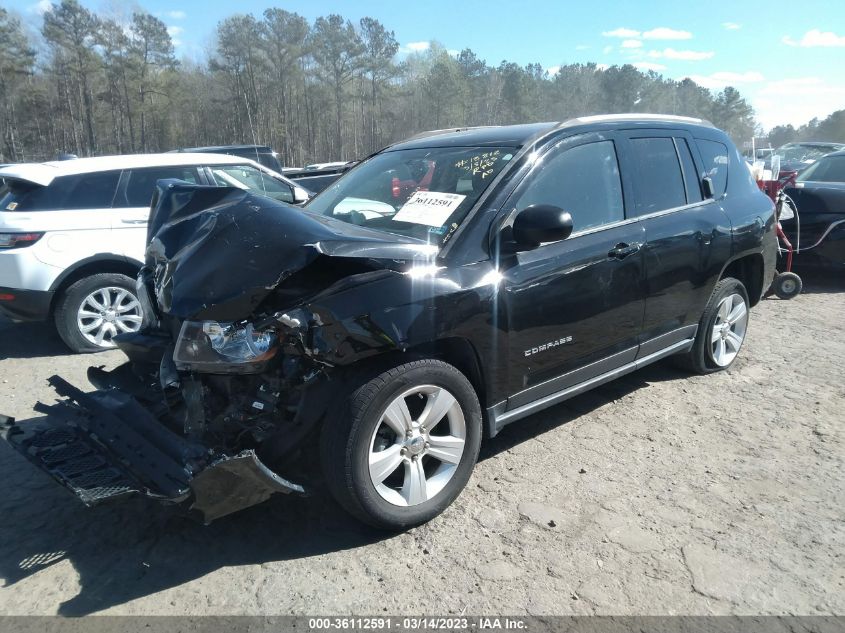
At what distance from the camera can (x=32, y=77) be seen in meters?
41.9

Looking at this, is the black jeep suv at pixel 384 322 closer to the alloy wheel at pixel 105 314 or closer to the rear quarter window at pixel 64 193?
the alloy wheel at pixel 105 314

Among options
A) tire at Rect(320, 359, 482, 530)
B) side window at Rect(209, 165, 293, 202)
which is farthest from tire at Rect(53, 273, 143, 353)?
tire at Rect(320, 359, 482, 530)

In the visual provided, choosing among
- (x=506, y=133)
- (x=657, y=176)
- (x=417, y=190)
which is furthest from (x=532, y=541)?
(x=657, y=176)

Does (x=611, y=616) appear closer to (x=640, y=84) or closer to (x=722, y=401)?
(x=722, y=401)

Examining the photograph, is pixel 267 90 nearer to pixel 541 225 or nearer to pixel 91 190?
pixel 91 190

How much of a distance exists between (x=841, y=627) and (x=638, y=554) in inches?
30.7

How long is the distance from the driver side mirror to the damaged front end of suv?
55 centimetres

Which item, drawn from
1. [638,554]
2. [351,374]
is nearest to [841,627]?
[638,554]

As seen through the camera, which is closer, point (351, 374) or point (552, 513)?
point (351, 374)

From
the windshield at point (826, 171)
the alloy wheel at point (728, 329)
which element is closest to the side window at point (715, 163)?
the alloy wheel at point (728, 329)

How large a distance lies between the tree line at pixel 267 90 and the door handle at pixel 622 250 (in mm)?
43284

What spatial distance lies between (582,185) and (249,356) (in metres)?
2.25

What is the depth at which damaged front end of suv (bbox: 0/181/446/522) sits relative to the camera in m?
2.52

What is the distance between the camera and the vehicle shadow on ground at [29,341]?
5836 millimetres
